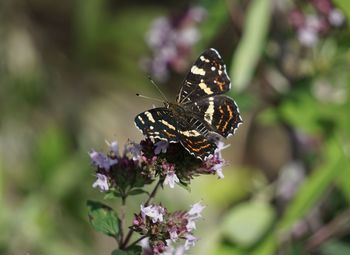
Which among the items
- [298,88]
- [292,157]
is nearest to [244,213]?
[292,157]

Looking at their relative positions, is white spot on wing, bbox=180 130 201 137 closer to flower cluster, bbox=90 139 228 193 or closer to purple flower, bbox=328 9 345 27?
flower cluster, bbox=90 139 228 193

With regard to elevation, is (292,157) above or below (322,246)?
above

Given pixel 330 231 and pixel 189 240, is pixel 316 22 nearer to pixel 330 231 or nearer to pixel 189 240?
pixel 330 231

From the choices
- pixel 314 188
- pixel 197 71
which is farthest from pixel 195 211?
pixel 314 188

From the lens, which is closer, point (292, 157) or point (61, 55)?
point (292, 157)

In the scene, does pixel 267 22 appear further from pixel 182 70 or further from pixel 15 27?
pixel 15 27

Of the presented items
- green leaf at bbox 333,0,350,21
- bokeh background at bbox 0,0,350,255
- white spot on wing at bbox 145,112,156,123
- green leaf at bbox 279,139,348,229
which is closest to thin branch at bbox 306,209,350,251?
bokeh background at bbox 0,0,350,255
